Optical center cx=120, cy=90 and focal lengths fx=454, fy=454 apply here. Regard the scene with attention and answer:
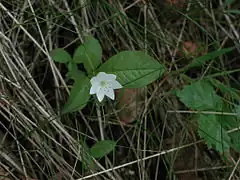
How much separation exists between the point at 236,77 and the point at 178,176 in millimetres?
471

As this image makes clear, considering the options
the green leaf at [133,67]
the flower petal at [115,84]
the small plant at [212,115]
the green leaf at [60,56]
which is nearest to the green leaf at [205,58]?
the small plant at [212,115]

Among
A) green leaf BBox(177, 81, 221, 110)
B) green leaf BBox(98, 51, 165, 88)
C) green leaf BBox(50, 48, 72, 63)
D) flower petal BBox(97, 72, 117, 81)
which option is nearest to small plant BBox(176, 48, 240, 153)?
green leaf BBox(177, 81, 221, 110)

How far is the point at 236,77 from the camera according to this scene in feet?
5.74

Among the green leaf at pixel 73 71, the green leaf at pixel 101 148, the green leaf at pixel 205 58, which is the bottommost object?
the green leaf at pixel 101 148

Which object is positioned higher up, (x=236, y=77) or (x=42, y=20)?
(x=42, y=20)

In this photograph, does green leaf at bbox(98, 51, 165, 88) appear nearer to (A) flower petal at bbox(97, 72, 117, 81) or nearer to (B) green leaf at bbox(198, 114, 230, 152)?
(A) flower petal at bbox(97, 72, 117, 81)

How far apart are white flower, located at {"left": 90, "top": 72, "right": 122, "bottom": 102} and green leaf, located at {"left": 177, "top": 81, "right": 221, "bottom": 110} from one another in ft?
0.76

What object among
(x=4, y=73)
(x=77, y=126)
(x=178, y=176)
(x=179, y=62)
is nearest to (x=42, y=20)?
(x=4, y=73)

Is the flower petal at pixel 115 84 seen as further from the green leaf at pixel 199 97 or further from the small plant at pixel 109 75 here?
the green leaf at pixel 199 97

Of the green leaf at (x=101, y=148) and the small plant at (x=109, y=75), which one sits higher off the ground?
the small plant at (x=109, y=75)

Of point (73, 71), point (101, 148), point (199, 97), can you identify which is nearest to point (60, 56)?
point (73, 71)

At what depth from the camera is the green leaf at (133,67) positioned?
1.38 meters

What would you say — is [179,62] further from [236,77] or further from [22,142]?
[22,142]

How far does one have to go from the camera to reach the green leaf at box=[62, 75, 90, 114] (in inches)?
54.3
